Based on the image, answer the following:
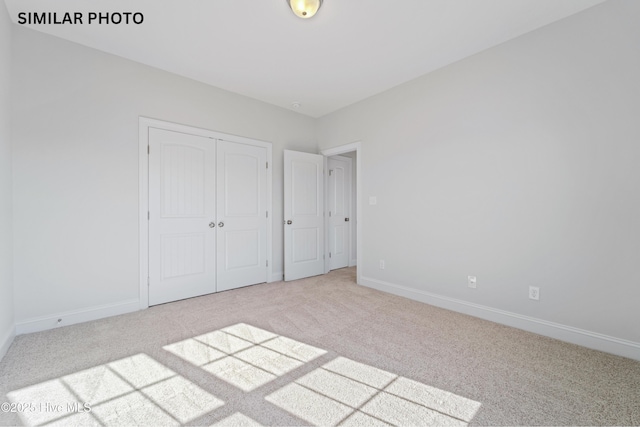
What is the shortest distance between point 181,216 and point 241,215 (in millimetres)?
808

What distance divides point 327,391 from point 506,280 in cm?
210

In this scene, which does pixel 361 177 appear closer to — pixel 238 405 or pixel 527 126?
pixel 527 126

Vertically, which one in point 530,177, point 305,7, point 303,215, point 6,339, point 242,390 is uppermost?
point 305,7

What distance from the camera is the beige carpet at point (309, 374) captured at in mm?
1477

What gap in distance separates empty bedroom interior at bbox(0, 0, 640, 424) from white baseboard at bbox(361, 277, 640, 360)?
1 cm

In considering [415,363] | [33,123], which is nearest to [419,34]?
[415,363]

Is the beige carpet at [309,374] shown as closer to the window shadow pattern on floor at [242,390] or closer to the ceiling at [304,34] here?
the window shadow pattern on floor at [242,390]

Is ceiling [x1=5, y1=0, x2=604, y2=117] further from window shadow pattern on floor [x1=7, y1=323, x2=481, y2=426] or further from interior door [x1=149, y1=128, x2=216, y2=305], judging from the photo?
window shadow pattern on floor [x1=7, y1=323, x2=481, y2=426]

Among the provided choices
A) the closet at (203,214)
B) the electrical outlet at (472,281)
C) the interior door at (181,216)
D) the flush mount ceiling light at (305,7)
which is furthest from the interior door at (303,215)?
the electrical outlet at (472,281)

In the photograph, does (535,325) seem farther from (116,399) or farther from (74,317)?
(74,317)

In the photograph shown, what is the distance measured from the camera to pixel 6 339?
2135 millimetres

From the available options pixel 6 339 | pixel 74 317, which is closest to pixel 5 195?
pixel 6 339

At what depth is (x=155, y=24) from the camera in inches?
95.0

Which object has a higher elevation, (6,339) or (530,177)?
(530,177)
